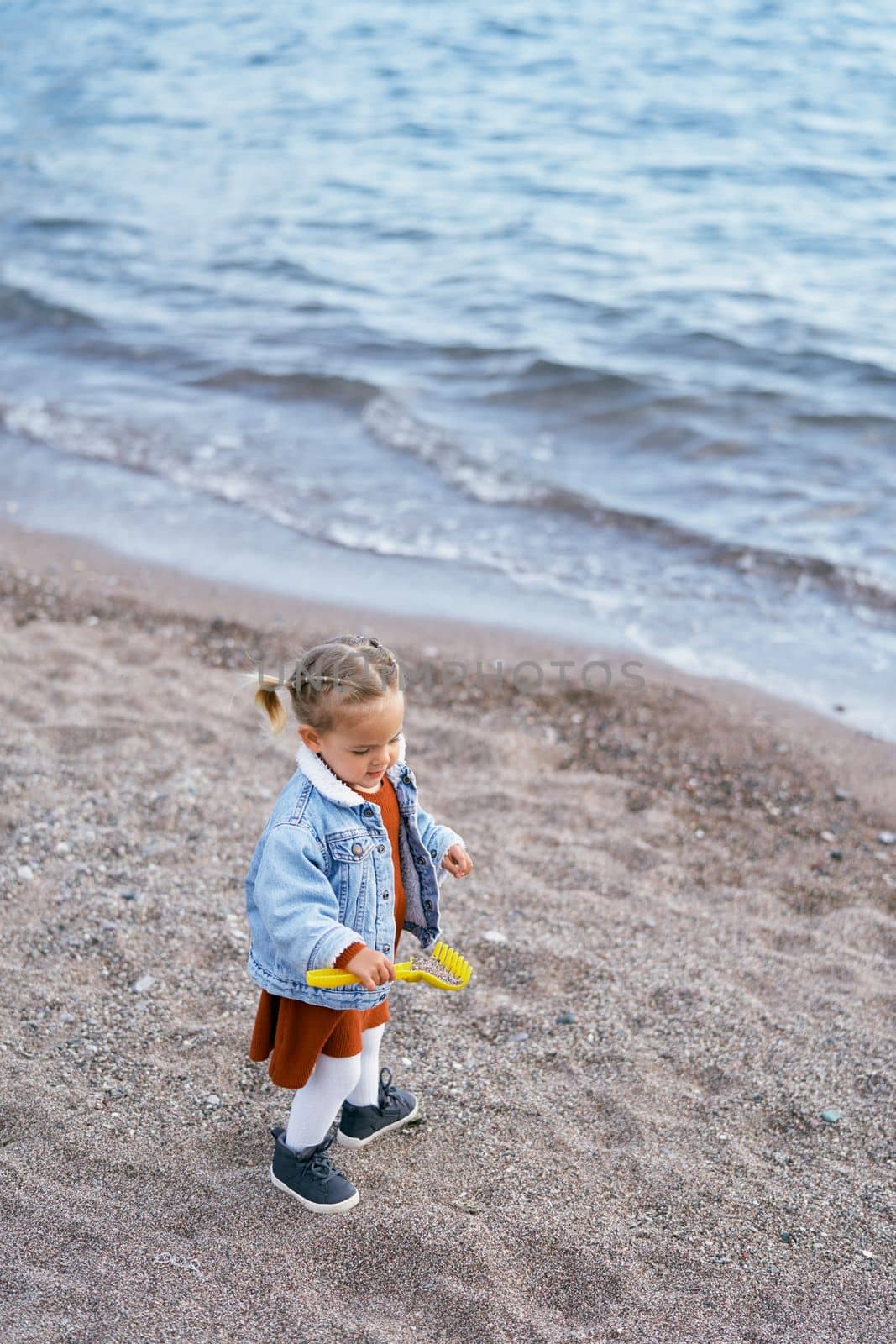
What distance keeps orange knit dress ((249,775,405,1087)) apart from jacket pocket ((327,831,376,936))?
0.14m

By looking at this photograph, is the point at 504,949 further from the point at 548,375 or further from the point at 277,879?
the point at 548,375

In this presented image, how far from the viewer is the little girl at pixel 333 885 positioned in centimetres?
268

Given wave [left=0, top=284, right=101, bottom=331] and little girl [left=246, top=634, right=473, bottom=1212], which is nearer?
little girl [left=246, top=634, right=473, bottom=1212]

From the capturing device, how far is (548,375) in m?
10.2

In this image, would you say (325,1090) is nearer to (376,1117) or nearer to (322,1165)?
(322,1165)

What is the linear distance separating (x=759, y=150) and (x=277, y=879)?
16.1 m

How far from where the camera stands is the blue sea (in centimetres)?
737

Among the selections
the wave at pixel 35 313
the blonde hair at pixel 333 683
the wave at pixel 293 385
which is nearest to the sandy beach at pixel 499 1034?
the blonde hair at pixel 333 683

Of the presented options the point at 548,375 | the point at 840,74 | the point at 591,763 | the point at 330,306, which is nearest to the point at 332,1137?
A: the point at 591,763

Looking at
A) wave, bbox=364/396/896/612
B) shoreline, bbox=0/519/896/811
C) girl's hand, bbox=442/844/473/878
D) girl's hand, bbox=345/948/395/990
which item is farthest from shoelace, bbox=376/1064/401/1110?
wave, bbox=364/396/896/612

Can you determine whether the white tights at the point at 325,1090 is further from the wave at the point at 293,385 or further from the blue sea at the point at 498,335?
the wave at the point at 293,385

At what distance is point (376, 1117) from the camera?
328 cm

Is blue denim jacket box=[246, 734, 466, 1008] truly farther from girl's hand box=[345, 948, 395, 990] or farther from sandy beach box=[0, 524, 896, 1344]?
sandy beach box=[0, 524, 896, 1344]

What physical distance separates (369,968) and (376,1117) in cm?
91
